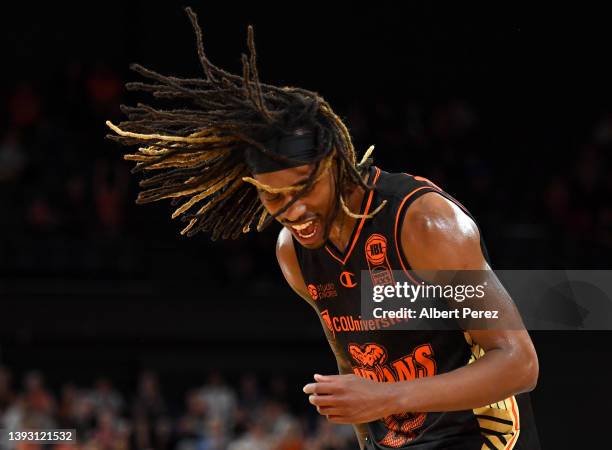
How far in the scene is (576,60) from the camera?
13.8 metres

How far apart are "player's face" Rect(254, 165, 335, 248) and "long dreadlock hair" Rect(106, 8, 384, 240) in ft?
0.09

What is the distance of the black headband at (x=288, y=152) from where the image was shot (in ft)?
10.2

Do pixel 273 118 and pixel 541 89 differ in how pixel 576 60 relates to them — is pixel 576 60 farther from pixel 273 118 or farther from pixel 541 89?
pixel 273 118

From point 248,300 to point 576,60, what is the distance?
5.81 meters

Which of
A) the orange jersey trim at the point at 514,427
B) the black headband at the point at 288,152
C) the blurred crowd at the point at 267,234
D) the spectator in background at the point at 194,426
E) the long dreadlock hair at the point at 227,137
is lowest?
the orange jersey trim at the point at 514,427

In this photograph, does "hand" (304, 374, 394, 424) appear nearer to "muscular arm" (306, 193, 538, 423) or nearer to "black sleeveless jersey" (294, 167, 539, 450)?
"muscular arm" (306, 193, 538, 423)

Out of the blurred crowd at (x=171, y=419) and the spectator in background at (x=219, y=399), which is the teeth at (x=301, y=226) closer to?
the blurred crowd at (x=171, y=419)

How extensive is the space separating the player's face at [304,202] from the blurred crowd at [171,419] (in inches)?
165

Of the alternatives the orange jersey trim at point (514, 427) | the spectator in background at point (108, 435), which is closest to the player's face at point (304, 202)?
the orange jersey trim at point (514, 427)

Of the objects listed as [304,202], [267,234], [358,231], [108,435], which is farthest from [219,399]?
[304,202]

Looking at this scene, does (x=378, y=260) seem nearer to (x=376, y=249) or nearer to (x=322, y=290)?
(x=376, y=249)

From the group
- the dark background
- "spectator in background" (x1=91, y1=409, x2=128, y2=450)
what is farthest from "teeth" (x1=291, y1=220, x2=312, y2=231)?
the dark background

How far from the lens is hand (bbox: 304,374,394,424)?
107 inches

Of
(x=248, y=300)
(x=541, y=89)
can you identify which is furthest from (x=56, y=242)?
(x=541, y=89)
